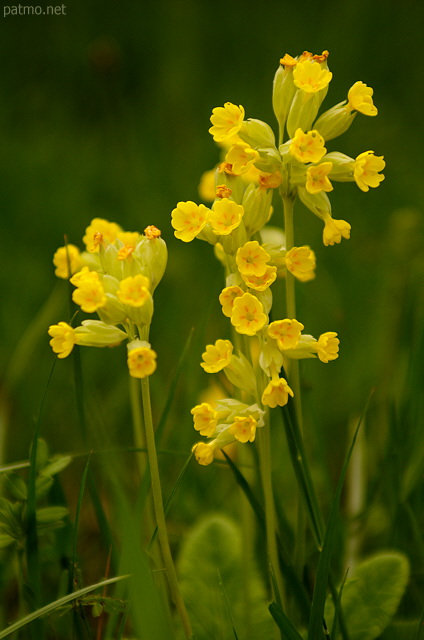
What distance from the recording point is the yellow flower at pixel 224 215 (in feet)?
3.67

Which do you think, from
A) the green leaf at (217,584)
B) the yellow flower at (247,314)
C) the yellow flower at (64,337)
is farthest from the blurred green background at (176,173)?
the yellow flower at (247,314)

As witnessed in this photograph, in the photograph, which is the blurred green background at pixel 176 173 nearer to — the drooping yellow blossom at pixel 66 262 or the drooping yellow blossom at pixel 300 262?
the drooping yellow blossom at pixel 66 262

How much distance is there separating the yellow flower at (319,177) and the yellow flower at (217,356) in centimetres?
26

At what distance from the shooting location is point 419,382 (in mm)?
1585

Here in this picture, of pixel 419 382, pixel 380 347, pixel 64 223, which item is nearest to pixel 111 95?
pixel 64 223

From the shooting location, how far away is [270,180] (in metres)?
1.18

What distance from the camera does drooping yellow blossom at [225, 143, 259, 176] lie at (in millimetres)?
1140

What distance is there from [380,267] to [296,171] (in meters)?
1.97

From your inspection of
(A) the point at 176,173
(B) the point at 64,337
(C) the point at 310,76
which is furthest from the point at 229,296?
(A) the point at 176,173

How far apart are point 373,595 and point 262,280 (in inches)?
25.3

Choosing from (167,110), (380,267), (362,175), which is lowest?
(380,267)

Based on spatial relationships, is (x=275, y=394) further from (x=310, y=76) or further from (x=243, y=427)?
(x=310, y=76)

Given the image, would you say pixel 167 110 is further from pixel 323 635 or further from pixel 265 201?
pixel 323 635

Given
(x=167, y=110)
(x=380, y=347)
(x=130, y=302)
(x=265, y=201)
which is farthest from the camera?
(x=167, y=110)
